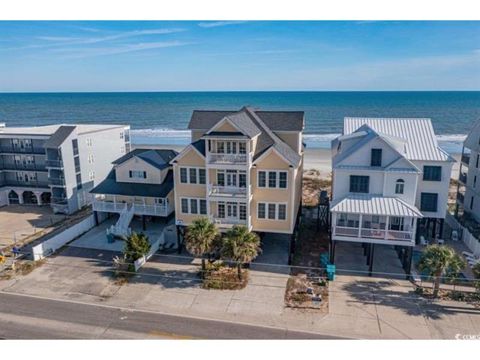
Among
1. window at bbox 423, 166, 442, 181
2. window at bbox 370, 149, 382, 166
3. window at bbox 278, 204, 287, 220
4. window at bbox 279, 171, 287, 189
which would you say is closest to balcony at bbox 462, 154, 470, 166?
window at bbox 423, 166, 442, 181

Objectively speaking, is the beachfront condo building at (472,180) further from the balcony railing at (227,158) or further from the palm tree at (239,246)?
the palm tree at (239,246)

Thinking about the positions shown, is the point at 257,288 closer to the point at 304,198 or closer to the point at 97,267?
the point at 97,267

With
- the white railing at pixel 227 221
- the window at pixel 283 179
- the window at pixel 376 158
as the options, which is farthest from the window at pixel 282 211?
the window at pixel 376 158

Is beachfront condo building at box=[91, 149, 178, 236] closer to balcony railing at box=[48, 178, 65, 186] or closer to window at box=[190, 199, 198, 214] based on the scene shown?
window at box=[190, 199, 198, 214]

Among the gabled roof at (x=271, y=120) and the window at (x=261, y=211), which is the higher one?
the gabled roof at (x=271, y=120)

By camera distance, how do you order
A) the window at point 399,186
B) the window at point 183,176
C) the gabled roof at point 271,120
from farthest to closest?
the gabled roof at point 271,120 → the window at point 183,176 → the window at point 399,186

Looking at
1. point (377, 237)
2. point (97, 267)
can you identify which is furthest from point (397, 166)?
point (97, 267)
